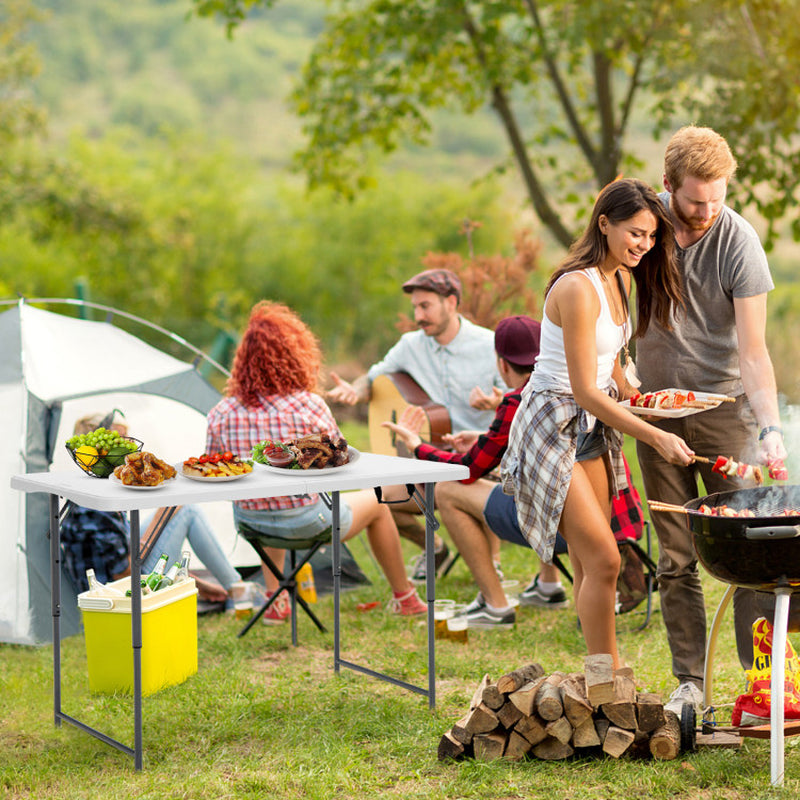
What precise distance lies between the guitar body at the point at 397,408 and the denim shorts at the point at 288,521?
897 millimetres

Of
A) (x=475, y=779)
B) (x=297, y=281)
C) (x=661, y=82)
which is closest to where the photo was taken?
(x=475, y=779)

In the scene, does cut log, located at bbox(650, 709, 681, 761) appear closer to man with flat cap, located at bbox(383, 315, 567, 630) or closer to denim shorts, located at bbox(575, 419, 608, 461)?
denim shorts, located at bbox(575, 419, 608, 461)

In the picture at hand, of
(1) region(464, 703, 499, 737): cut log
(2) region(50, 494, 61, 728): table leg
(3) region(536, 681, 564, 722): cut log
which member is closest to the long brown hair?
(3) region(536, 681, 564, 722): cut log

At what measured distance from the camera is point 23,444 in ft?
14.3

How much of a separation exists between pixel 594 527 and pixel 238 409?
1.71 m

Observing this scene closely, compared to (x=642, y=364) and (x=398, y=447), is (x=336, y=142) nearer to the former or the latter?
(x=398, y=447)

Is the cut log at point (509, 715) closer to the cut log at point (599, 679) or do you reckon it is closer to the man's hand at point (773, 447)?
the cut log at point (599, 679)

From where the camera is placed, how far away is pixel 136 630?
287cm

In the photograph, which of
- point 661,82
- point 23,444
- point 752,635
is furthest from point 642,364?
point 661,82

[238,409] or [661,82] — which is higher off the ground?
[661,82]

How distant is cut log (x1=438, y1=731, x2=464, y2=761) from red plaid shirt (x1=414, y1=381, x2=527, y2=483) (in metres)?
1.10

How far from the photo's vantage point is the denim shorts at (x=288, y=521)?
4.00 m

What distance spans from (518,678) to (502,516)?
3.91ft

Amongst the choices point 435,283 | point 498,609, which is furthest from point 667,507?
point 435,283
